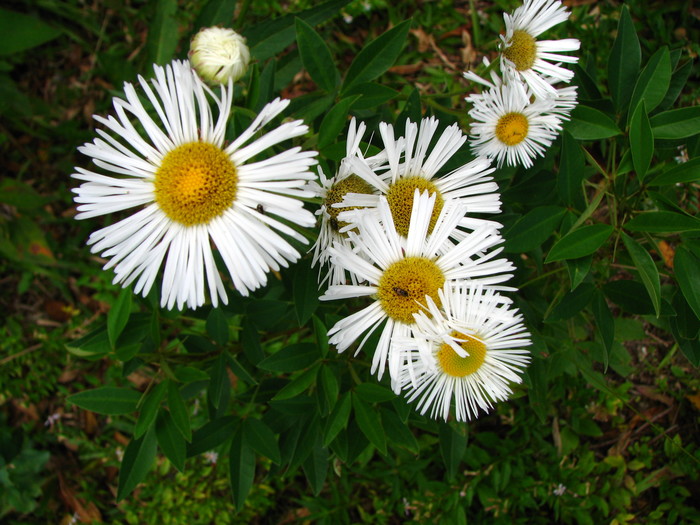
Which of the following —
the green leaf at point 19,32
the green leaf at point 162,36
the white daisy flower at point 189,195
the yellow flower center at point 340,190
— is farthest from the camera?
the green leaf at point 19,32

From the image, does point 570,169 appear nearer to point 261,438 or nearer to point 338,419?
point 338,419

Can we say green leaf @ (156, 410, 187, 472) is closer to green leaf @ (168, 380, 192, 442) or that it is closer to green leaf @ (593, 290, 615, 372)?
green leaf @ (168, 380, 192, 442)

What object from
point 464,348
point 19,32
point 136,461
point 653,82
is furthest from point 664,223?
point 19,32

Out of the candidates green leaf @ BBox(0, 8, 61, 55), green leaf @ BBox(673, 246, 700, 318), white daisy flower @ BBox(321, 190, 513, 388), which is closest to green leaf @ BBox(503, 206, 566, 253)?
white daisy flower @ BBox(321, 190, 513, 388)

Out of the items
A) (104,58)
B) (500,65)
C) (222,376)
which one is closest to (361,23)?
(104,58)

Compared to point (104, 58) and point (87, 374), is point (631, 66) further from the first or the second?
point (87, 374)

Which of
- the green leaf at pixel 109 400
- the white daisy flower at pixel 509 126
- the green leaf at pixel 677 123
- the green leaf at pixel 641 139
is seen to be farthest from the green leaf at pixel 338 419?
the green leaf at pixel 677 123

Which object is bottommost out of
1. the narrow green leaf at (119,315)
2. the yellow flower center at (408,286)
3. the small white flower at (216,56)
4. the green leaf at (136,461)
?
the green leaf at (136,461)

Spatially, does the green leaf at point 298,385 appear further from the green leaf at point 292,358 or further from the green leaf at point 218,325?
the green leaf at point 218,325
